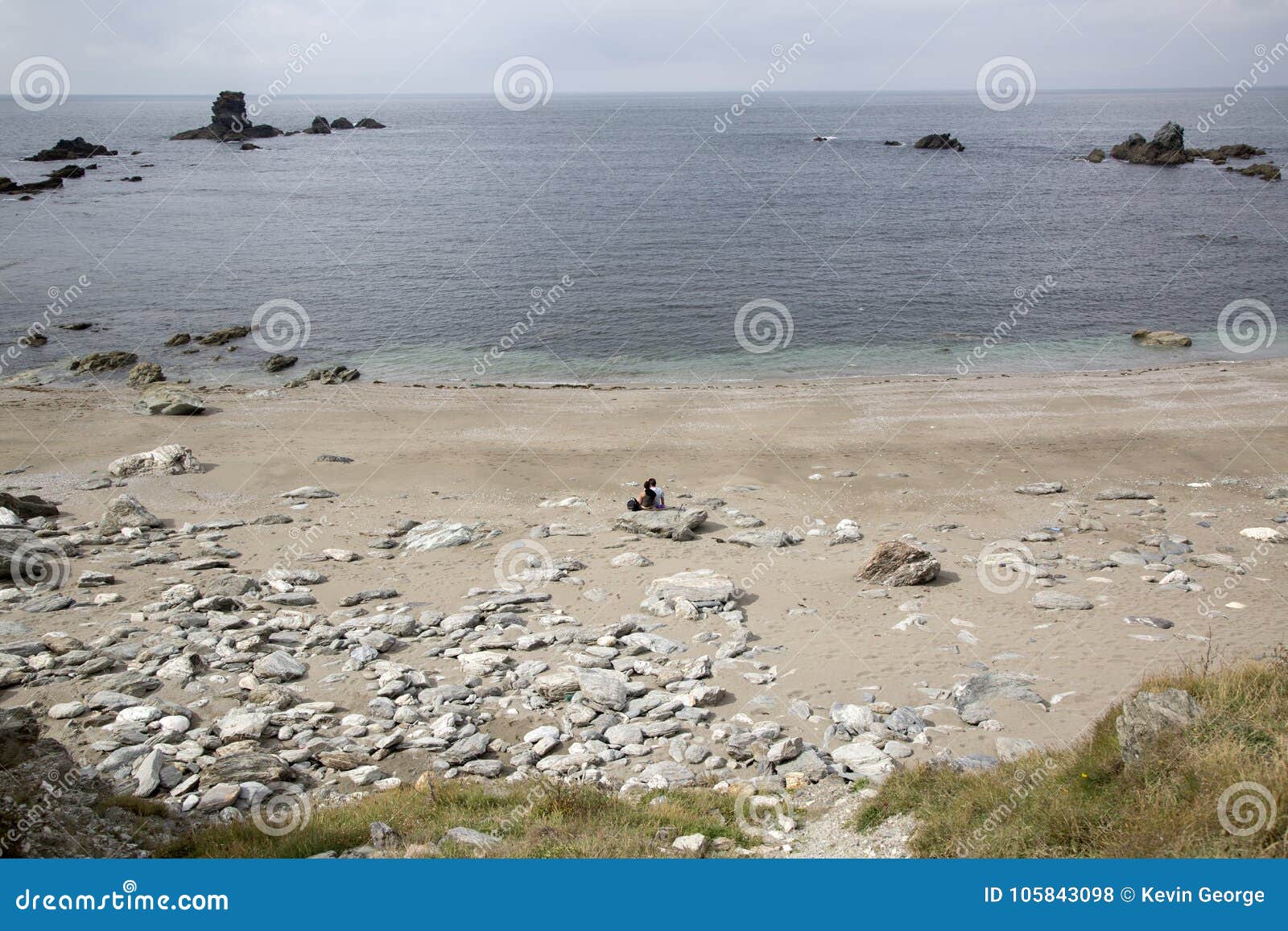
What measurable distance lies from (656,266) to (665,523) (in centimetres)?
3635

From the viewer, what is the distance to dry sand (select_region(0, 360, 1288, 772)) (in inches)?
506

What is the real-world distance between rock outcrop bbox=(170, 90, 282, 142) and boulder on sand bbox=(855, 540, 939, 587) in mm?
158582

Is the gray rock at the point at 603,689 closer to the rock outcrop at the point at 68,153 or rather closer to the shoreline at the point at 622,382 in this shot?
the shoreline at the point at 622,382

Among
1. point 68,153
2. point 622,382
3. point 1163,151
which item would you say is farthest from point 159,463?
point 1163,151

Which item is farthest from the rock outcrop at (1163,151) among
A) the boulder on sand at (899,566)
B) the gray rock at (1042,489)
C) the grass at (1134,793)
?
the grass at (1134,793)

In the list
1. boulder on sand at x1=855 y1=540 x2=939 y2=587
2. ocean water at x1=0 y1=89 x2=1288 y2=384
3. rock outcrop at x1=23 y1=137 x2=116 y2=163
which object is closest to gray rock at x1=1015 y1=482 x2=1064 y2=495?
boulder on sand at x1=855 y1=540 x2=939 y2=587

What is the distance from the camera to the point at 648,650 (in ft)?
43.5

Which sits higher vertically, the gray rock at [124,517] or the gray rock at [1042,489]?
the gray rock at [1042,489]

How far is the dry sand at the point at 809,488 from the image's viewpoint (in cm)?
1286

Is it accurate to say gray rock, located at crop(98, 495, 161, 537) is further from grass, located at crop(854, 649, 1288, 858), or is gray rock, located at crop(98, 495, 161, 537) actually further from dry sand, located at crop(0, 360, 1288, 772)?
grass, located at crop(854, 649, 1288, 858)

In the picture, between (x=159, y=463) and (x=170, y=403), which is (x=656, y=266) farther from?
(x=159, y=463)

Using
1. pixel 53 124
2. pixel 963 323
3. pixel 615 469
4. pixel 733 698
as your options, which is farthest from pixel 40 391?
pixel 53 124

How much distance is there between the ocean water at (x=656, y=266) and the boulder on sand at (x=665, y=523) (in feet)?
55.8

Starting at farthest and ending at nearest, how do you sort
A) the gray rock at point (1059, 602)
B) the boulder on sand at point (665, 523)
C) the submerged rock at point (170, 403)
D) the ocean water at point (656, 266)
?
1. the ocean water at point (656, 266)
2. the submerged rock at point (170, 403)
3. the boulder on sand at point (665, 523)
4. the gray rock at point (1059, 602)
